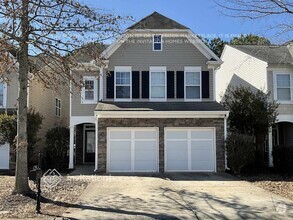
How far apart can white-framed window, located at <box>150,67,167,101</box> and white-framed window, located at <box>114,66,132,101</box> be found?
1202 millimetres

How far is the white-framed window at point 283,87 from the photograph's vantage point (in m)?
20.3

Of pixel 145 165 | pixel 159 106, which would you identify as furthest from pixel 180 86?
pixel 145 165

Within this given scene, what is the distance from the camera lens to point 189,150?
17.8 metres

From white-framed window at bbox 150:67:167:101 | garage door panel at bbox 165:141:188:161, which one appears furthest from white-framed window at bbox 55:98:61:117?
garage door panel at bbox 165:141:188:161

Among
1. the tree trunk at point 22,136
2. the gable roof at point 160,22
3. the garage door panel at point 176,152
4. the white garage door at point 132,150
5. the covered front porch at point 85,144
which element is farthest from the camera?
the covered front porch at point 85,144

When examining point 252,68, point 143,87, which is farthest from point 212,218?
point 252,68

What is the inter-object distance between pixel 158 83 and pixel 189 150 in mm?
4130

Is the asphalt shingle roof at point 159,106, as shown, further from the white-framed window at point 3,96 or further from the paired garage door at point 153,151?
the white-framed window at point 3,96

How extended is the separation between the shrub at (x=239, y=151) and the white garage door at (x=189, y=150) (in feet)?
3.99

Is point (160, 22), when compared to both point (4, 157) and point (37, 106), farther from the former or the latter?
point (4, 157)

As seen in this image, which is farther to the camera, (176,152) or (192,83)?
(192,83)

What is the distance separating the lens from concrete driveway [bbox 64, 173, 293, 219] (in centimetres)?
855

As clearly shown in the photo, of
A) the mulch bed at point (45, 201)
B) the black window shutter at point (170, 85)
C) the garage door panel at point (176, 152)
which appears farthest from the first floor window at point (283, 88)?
the mulch bed at point (45, 201)

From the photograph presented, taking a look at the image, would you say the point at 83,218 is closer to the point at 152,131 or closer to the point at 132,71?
the point at 152,131
